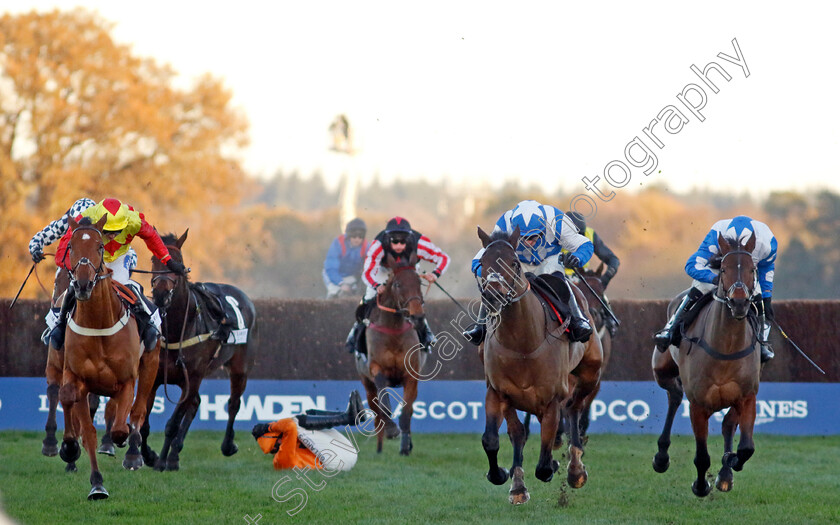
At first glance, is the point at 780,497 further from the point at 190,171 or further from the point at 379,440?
the point at 190,171

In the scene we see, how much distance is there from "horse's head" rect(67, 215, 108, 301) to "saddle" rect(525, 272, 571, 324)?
278cm

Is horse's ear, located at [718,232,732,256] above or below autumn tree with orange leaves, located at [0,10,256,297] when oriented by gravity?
below

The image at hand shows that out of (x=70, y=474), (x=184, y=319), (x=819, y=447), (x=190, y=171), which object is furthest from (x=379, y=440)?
(x=190, y=171)

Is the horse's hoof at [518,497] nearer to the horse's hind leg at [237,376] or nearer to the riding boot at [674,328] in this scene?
the riding boot at [674,328]

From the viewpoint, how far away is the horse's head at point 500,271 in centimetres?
563

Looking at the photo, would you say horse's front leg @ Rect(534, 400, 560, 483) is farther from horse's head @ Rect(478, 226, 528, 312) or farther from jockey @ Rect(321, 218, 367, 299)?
jockey @ Rect(321, 218, 367, 299)

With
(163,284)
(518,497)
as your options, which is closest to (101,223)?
(163,284)

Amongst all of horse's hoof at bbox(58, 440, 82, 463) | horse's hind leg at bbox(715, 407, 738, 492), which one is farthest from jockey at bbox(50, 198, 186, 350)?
horse's hind leg at bbox(715, 407, 738, 492)

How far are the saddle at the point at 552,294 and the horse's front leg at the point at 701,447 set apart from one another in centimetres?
123

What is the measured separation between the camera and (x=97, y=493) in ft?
21.6

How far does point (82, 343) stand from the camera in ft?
21.5

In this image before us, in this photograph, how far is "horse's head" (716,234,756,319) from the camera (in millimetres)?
6199

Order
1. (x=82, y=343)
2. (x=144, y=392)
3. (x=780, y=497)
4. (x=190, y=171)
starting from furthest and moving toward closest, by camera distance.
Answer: (x=190, y=171), (x=144, y=392), (x=780, y=497), (x=82, y=343)

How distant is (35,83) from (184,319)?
14878 millimetres
